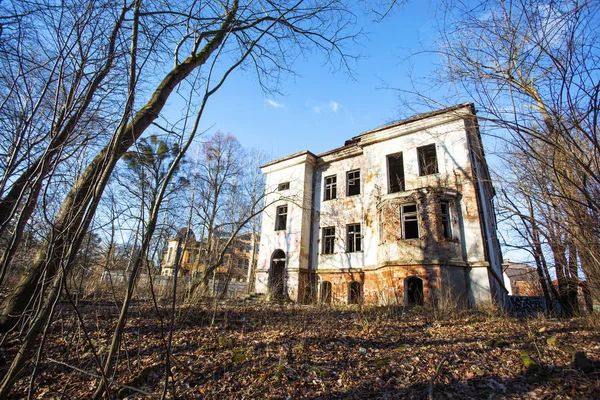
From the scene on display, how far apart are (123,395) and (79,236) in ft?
11.4

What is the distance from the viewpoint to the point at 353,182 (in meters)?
18.1

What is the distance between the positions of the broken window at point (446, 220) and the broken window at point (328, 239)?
633cm

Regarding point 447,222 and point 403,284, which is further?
point 447,222

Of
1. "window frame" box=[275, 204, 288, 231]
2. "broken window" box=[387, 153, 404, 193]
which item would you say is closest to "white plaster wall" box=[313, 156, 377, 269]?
"broken window" box=[387, 153, 404, 193]

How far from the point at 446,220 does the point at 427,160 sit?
4124 millimetres

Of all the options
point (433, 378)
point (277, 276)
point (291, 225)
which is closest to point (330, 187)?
point (291, 225)

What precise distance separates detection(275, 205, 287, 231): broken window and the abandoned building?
69 millimetres

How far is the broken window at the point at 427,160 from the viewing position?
14.6 meters

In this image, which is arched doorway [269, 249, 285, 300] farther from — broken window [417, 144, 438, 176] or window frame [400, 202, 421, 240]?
broken window [417, 144, 438, 176]

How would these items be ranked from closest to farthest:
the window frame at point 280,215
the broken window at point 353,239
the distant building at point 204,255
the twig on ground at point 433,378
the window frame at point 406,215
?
the twig on ground at point 433,378 < the distant building at point 204,255 < the window frame at point 406,215 < the broken window at point 353,239 < the window frame at point 280,215

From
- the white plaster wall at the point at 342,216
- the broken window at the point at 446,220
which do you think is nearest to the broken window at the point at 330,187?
the white plaster wall at the point at 342,216

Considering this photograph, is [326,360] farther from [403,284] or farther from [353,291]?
[353,291]

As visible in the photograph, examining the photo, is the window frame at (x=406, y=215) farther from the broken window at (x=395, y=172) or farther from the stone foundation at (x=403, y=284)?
the stone foundation at (x=403, y=284)

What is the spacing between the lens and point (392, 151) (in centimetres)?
1583
